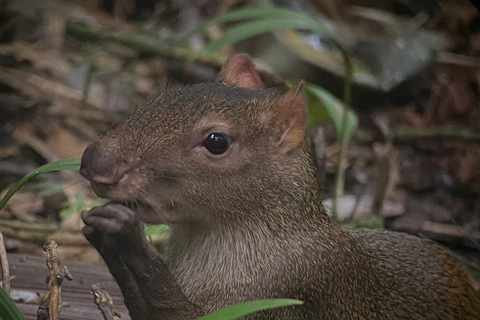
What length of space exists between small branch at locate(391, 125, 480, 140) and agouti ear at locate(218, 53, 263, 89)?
3992 millimetres

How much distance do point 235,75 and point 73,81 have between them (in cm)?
403

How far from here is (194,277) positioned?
2674 mm

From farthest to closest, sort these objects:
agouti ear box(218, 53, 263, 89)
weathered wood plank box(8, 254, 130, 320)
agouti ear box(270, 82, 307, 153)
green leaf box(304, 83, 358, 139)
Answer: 1. green leaf box(304, 83, 358, 139)
2. agouti ear box(218, 53, 263, 89)
3. weathered wood plank box(8, 254, 130, 320)
4. agouti ear box(270, 82, 307, 153)

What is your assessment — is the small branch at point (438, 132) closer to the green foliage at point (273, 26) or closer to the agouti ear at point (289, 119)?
the green foliage at point (273, 26)

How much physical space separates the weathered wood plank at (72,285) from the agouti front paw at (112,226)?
0.59m

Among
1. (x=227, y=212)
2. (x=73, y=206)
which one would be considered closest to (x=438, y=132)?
(x=73, y=206)

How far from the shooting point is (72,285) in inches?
130

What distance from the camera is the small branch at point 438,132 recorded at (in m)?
6.83

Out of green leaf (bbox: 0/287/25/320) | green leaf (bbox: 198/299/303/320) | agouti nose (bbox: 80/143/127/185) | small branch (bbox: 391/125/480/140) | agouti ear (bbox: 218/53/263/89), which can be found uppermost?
small branch (bbox: 391/125/480/140)

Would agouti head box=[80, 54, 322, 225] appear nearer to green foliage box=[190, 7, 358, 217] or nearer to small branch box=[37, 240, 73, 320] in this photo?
small branch box=[37, 240, 73, 320]

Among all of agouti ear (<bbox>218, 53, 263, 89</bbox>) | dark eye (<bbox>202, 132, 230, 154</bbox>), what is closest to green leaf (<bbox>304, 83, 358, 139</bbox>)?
agouti ear (<bbox>218, 53, 263, 89</bbox>)

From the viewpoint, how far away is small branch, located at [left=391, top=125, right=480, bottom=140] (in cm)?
683

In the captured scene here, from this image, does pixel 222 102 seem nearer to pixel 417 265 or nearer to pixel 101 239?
pixel 101 239

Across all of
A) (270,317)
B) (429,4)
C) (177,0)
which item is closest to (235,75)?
(270,317)
